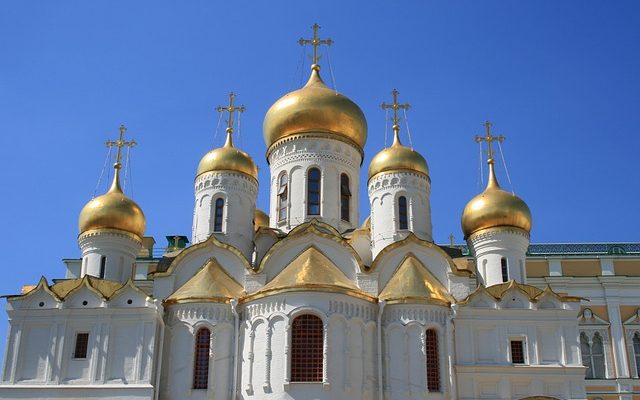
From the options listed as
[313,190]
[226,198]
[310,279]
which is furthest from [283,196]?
[310,279]

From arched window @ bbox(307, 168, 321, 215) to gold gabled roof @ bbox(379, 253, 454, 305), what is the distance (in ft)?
14.2

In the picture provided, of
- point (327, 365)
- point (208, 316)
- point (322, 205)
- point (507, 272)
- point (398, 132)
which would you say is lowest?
point (327, 365)

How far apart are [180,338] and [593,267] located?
55.9 ft

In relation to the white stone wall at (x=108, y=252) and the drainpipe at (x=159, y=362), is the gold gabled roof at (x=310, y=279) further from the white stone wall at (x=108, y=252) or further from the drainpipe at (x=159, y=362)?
the white stone wall at (x=108, y=252)

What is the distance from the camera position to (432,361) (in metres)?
21.6

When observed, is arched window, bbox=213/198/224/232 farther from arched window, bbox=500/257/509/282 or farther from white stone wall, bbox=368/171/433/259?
arched window, bbox=500/257/509/282

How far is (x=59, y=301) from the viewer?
22172mm

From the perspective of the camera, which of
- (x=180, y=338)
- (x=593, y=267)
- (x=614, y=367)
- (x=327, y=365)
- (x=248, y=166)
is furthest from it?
(x=593, y=267)

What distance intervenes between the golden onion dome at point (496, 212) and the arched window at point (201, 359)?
9231 mm

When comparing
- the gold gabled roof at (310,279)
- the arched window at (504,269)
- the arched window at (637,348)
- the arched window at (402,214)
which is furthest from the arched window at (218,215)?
the arched window at (637,348)

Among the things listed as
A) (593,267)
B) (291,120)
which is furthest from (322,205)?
(593,267)

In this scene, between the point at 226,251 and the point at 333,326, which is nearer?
the point at 333,326

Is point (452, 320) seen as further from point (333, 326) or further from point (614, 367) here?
point (614, 367)

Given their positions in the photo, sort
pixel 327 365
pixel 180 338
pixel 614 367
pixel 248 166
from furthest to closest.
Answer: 1. pixel 614 367
2. pixel 248 166
3. pixel 180 338
4. pixel 327 365
